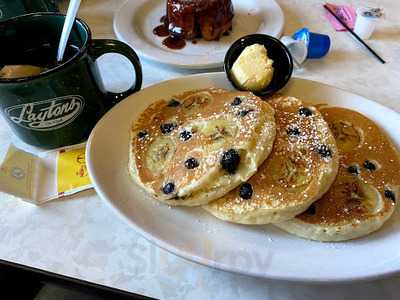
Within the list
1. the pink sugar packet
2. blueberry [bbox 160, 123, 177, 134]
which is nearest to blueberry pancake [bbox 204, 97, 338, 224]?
blueberry [bbox 160, 123, 177, 134]

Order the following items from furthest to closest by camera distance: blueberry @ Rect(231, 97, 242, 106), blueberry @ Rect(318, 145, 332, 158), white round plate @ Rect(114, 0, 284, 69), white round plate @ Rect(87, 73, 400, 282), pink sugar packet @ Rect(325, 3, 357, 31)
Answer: pink sugar packet @ Rect(325, 3, 357, 31) < white round plate @ Rect(114, 0, 284, 69) < blueberry @ Rect(231, 97, 242, 106) < blueberry @ Rect(318, 145, 332, 158) < white round plate @ Rect(87, 73, 400, 282)

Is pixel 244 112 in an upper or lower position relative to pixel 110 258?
upper

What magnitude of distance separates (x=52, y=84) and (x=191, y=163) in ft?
1.09

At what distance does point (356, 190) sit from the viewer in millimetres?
741

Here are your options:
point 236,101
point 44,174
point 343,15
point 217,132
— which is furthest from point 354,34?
point 44,174

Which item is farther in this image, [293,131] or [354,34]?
[354,34]

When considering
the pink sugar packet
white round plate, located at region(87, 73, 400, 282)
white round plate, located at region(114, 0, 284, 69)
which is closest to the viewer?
white round plate, located at region(87, 73, 400, 282)

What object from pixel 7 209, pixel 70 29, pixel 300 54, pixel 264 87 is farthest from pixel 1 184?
pixel 300 54

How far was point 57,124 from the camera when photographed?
0.86 m

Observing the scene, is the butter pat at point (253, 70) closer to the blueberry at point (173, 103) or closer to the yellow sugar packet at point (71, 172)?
the blueberry at point (173, 103)

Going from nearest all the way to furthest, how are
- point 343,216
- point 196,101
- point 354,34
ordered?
point 343,216
point 196,101
point 354,34

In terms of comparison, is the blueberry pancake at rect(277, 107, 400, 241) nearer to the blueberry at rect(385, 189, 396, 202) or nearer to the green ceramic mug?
the blueberry at rect(385, 189, 396, 202)

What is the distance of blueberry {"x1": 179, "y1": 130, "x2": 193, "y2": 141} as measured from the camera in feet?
2.65

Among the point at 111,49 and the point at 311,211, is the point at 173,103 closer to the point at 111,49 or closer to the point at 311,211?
the point at 111,49
